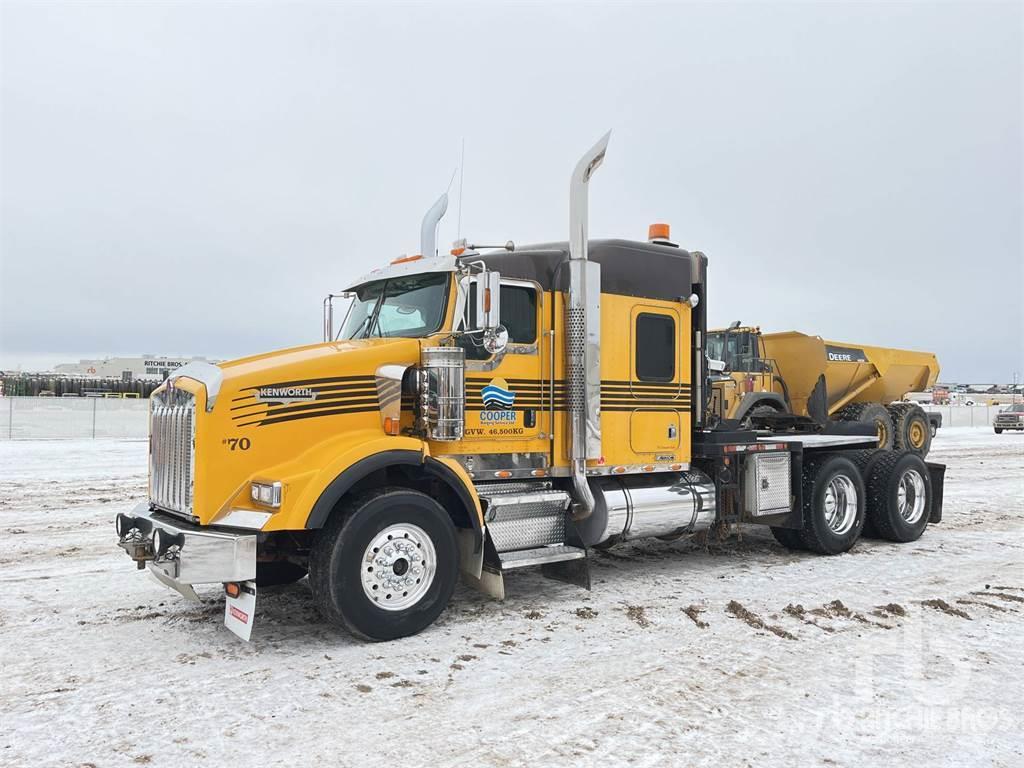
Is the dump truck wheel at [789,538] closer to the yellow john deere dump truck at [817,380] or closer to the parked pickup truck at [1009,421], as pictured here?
the yellow john deere dump truck at [817,380]

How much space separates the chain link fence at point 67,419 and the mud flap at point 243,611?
23.2m

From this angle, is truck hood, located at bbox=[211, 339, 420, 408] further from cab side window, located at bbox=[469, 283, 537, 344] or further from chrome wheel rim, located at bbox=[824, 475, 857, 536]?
chrome wheel rim, located at bbox=[824, 475, 857, 536]

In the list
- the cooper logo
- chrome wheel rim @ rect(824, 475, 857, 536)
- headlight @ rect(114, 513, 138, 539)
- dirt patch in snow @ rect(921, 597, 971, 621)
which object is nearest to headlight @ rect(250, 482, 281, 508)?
the cooper logo

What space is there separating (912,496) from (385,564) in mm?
7394

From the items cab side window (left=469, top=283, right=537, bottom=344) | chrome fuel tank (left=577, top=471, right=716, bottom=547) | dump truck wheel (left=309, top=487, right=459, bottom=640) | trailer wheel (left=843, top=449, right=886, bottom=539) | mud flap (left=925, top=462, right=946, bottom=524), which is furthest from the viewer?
mud flap (left=925, top=462, right=946, bottom=524)

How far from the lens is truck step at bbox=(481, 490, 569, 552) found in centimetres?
650

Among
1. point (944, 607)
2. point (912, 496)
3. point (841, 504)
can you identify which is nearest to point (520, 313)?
point (944, 607)

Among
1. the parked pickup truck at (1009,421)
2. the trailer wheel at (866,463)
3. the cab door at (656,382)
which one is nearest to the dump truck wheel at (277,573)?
the cab door at (656,382)

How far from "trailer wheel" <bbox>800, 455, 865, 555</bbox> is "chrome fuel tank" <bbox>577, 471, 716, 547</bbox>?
1436 mm

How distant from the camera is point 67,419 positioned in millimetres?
28469

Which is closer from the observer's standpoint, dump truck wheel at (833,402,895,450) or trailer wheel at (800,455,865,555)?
trailer wheel at (800,455,865,555)

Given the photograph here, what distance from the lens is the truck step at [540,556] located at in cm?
642

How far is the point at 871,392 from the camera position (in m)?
20.8

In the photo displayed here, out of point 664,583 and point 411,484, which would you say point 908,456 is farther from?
point 411,484
